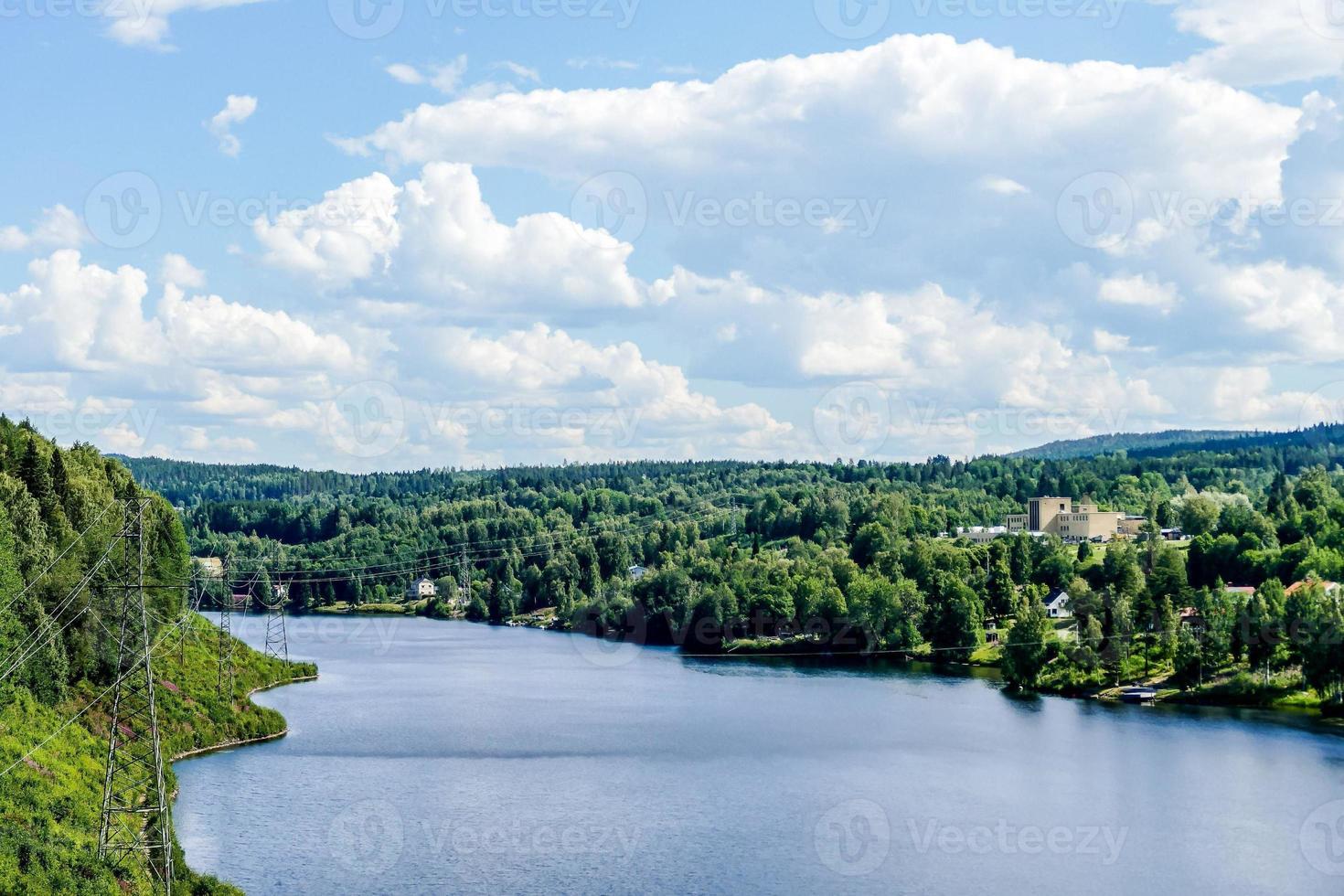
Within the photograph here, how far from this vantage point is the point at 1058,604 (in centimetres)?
10188

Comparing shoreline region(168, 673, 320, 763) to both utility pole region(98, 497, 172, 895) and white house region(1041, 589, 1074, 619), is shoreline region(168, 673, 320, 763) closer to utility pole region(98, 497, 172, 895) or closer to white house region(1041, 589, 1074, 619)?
utility pole region(98, 497, 172, 895)

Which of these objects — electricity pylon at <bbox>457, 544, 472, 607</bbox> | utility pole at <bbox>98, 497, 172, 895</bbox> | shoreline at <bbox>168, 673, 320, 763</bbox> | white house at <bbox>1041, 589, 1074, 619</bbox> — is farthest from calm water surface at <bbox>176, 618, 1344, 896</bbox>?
electricity pylon at <bbox>457, 544, 472, 607</bbox>

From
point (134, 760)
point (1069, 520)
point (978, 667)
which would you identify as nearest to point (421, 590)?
point (1069, 520)

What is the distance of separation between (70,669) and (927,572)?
68085 mm

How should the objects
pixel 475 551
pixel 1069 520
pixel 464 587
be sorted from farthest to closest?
pixel 475 551 < pixel 464 587 < pixel 1069 520

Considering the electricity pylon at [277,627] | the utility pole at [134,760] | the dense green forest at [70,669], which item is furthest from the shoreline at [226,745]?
the electricity pylon at [277,627]

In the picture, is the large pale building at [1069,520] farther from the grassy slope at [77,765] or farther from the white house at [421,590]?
the grassy slope at [77,765]

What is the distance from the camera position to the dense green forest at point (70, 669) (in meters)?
32.0

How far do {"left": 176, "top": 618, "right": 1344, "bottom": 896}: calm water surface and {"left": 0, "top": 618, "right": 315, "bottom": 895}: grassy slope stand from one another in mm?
2368

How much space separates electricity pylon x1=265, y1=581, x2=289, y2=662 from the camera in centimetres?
8807

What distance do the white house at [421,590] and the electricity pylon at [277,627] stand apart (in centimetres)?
1534

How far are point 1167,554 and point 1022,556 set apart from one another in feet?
51.8

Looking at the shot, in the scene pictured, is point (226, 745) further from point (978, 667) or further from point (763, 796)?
point (978, 667)

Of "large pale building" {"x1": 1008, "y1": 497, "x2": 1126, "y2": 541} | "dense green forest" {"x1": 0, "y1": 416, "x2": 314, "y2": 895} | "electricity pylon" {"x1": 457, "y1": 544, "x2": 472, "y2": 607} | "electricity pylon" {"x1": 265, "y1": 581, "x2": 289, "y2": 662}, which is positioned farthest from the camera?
"electricity pylon" {"x1": 457, "y1": 544, "x2": 472, "y2": 607}
